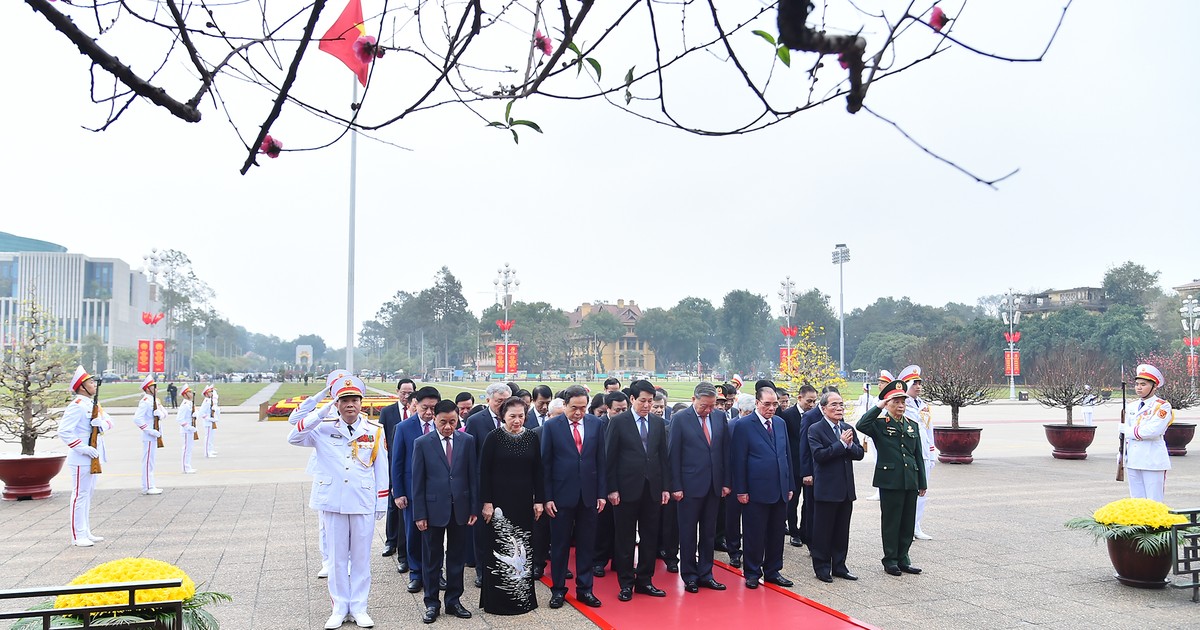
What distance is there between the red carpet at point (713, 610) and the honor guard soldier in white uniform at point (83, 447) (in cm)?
524

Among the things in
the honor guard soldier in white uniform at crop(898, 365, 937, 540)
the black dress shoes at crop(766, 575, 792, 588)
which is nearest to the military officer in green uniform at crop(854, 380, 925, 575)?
the black dress shoes at crop(766, 575, 792, 588)

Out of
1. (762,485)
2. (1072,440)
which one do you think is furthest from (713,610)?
(1072,440)

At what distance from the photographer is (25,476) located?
11023 millimetres

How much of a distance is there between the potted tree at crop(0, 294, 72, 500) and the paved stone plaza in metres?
0.44

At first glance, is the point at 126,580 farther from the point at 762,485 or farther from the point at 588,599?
the point at 762,485

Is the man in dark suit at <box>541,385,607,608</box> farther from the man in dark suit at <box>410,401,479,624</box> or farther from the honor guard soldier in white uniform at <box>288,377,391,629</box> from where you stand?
the honor guard soldier in white uniform at <box>288,377,391,629</box>

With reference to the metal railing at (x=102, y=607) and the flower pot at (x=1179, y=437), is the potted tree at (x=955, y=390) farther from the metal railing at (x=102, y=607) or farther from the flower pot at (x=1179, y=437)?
the metal railing at (x=102, y=607)

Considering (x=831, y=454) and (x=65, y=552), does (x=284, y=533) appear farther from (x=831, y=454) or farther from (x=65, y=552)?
(x=831, y=454)

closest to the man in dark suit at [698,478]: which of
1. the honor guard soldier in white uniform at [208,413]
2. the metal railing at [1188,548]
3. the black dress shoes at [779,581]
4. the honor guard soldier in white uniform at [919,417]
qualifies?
the black dress shoes at [779,581]

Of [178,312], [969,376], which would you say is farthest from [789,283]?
[178,312]

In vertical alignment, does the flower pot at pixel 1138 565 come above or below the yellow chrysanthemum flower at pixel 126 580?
below

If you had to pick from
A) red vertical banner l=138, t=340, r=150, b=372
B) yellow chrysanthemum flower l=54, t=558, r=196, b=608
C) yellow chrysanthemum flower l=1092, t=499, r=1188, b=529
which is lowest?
yellow chrysanthemum flower l=1092, t=499, r=1188, b=529

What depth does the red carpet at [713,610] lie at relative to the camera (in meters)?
5.68

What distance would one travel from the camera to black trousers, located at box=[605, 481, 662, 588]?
6.51m
